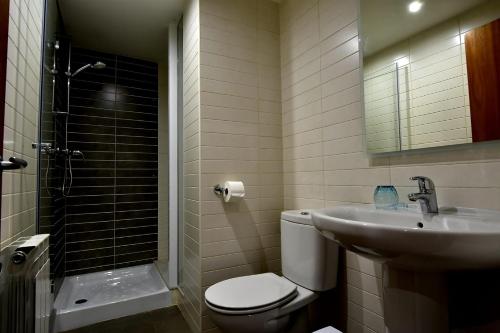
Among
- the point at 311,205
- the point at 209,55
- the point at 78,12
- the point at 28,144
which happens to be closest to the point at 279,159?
the point at 311,205

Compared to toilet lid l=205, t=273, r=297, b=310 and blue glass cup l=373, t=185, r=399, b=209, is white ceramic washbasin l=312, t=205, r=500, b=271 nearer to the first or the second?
blue glass cup l=373, t=185, r=399, b=209

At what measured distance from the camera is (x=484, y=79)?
935mm

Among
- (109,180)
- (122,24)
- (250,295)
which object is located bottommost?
(250,295)

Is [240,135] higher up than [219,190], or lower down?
higher up

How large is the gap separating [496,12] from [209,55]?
1.40 meters

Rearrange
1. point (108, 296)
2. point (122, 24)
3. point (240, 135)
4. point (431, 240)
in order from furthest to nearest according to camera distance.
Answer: point (122, 24)
point (108, 296)
point (240, 135)
point (431, 240)

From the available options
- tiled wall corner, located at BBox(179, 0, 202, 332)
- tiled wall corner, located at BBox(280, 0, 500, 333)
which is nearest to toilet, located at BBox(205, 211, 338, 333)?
tiled wall corner, located at BBox(280, 0, 500, 333)

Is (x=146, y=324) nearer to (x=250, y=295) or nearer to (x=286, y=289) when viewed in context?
(x=250, y=295)

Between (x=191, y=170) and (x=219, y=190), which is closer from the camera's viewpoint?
(x=219, y=190)

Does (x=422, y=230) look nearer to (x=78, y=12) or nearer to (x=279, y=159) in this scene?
(x=279, y=159)

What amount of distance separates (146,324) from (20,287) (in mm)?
1201

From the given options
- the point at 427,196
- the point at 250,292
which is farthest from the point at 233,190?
the point at 427,196

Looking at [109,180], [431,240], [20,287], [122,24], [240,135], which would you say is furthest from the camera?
[109,180]

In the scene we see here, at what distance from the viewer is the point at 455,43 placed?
3.29ft
